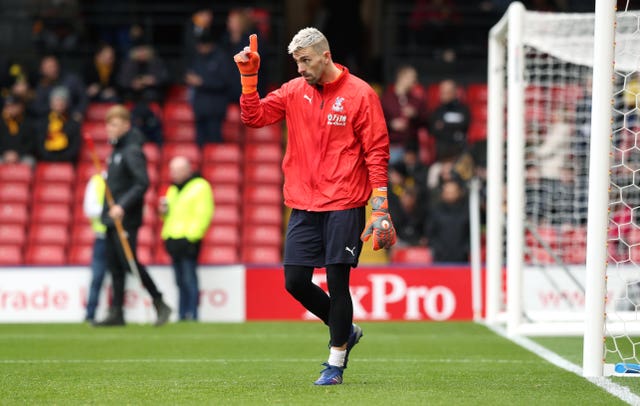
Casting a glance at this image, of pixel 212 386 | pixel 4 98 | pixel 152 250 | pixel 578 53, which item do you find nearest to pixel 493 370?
pixel 212 386

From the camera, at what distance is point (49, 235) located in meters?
17.8

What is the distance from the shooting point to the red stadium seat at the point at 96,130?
19.4 metres

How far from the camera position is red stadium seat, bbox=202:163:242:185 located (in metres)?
18.6

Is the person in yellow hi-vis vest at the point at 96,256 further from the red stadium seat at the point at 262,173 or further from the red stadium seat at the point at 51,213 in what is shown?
the red stadium seat at the point at 262,173

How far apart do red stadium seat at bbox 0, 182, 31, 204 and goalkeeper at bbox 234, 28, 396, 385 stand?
11247mm

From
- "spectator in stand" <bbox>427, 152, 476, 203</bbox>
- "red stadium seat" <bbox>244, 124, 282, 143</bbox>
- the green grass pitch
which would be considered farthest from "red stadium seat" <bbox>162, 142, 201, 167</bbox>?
the green grass pitch

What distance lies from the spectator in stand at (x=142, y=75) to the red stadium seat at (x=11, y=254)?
284 centimetres

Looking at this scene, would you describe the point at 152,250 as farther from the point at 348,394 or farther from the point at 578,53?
the point at 348,394

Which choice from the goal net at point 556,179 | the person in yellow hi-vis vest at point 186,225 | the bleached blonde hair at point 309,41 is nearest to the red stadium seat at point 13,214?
the person in yellow hi-vis vest at point 186,225

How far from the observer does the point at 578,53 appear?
12.9 metres

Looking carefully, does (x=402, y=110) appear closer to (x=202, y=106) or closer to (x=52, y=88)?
(x=202, y=106)

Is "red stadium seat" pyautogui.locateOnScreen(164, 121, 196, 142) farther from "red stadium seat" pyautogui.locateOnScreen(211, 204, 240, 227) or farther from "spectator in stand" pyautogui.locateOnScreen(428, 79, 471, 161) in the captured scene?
"spectator in stand" pyautogui.locateOnScreen(428, 79, 471, 161)

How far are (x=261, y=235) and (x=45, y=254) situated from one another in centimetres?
284

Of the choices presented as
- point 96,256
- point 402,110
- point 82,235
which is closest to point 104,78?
point 82,235
